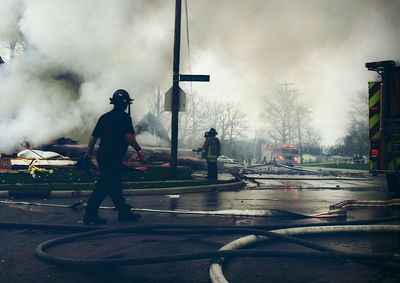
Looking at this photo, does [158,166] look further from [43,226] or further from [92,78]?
[43,226]

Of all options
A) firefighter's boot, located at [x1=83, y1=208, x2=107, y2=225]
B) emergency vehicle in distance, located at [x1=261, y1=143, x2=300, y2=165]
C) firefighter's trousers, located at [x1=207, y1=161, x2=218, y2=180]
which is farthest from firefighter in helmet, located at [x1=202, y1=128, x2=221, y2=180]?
emergency vehicle in distance, located at [x1=261, y1=143, x2=300, y2=165]

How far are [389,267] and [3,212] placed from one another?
530cm

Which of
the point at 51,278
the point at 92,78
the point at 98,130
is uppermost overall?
the point at 92,78

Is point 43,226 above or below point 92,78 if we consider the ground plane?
below

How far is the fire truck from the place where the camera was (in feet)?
26.7

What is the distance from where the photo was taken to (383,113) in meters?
8.19

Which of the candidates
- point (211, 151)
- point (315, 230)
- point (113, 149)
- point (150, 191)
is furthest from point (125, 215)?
point (211, 151)

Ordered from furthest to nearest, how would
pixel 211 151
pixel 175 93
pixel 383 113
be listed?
1. pixel 211 151
2. pixel 175 93
3. pixel 383 113

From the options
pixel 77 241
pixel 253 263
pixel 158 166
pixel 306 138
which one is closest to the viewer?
pixel 253 263

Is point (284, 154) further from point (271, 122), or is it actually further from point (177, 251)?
point (177, 251)

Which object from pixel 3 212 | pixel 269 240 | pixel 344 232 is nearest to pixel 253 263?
pixel 269 240

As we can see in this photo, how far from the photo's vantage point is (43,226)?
4863 mm

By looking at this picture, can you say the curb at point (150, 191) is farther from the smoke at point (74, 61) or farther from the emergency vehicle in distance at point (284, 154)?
the emergency vehicle in distance at point (284, 154)

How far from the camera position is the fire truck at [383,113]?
8125mm
